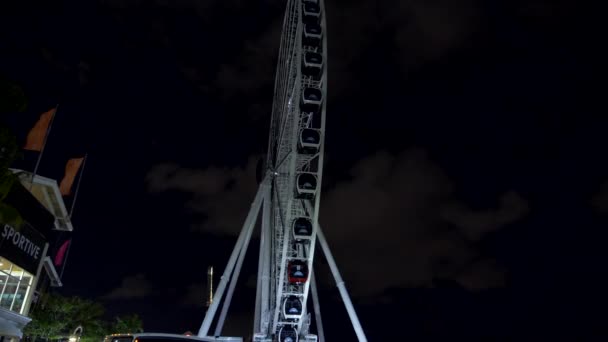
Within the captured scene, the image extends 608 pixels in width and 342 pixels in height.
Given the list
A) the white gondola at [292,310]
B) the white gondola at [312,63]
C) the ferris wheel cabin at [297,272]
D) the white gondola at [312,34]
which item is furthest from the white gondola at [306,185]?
the white gondola at [312,34]

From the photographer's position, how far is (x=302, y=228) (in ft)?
110

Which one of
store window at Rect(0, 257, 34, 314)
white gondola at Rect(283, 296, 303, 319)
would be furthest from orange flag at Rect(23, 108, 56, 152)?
white gondola at Rect(283, 296, 303, 319)

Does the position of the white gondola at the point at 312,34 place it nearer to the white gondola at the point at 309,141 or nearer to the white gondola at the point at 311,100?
the white gondola at the point at 311,100

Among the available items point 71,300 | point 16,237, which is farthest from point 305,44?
point 71,300

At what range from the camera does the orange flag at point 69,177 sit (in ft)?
121

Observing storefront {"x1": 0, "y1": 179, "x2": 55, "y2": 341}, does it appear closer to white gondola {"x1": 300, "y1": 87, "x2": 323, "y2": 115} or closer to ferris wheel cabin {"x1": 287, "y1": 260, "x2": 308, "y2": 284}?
ferris wheel cabin {"x1": 287, "y1": 260, "x2": 308, "y2": 284}

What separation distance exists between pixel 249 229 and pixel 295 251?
7.86 meters

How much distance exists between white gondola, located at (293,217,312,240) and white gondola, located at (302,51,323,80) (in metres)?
9.40

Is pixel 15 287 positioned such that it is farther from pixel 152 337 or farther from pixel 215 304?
pixel 152 337

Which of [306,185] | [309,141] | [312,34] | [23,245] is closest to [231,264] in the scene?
[306,185]

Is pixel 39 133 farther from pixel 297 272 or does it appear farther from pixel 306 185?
pixel 297 272

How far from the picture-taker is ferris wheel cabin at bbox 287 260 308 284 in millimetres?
33469

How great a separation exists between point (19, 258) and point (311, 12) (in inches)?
891

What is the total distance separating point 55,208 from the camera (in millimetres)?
41344
